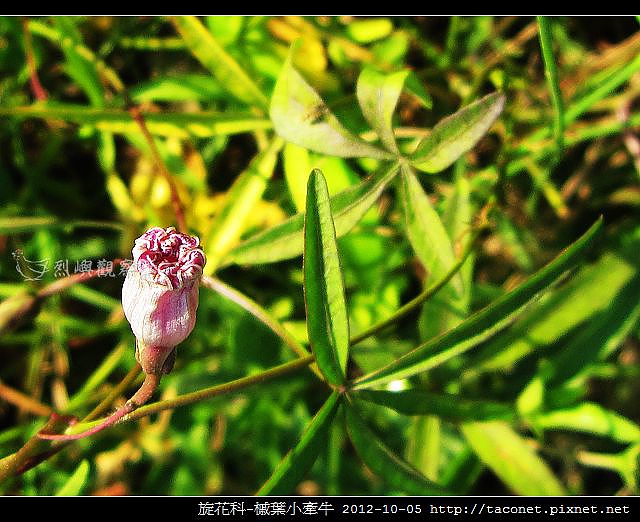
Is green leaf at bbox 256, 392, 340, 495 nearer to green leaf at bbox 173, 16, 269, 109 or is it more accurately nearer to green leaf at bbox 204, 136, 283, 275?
green leaf at bbox 204, 136, 283, 275

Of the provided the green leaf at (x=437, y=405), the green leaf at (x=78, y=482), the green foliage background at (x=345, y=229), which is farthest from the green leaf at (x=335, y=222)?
the green leaf at (x=78, y=482)

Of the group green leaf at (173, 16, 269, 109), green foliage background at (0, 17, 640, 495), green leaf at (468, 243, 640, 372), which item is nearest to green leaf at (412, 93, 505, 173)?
green foliage background at (0, 17, 640, 495)

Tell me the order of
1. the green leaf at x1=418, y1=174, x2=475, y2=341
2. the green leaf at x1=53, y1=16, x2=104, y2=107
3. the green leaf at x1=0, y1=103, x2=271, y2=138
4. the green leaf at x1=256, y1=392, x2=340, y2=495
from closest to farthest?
the green leaf at x1=256, y1=392, x2=340, y2=495 → the green leaf at x1=418, y1=174, x2=475, y2=341 → the green leaf at x1=0, y1=103, x2=271, y2=138 → the green leaf at x1=53, y1=16, x2=104, y2=107

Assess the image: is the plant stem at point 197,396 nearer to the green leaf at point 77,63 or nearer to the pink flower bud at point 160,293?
the pink flower bud at point 160,293

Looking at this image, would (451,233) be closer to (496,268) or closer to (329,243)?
(329,243)

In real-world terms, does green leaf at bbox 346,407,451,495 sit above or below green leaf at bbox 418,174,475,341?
below

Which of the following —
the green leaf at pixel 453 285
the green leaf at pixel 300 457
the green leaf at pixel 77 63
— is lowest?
the green leaf at pixel 300 457

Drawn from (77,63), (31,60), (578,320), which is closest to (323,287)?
(578,320)

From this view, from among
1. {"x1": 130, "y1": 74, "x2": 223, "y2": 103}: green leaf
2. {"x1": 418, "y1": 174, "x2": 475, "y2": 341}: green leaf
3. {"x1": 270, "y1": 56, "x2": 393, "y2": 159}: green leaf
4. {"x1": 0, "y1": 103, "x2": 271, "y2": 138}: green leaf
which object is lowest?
{"x1": 418, "y1": 174, "x2": 475, "y2": 341}: green leaf
